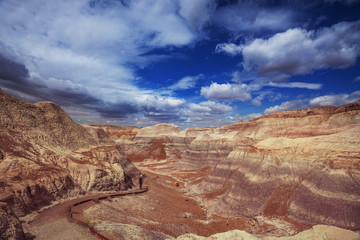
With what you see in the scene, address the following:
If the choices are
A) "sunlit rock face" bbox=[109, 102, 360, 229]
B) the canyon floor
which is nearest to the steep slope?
"sunlit rock face" bbox=[109, 102, 360, 229]

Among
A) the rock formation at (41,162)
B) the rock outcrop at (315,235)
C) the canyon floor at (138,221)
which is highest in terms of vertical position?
the rock formation at (41,162)

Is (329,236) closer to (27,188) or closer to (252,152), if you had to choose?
(252,152)

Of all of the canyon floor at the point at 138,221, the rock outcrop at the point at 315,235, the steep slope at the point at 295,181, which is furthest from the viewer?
the steep slope at the point at 295,181

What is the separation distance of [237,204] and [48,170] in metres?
18.1

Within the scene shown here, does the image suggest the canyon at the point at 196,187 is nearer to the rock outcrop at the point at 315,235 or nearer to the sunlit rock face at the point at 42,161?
the sunlit rock face at the point at 42,161

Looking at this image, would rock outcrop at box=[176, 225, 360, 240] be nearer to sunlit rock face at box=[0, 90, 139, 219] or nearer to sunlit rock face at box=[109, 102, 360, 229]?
sunlit rock face at box=[109, 102, 360, 229]

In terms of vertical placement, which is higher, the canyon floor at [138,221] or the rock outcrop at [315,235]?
the rock outcrop at [315,235]

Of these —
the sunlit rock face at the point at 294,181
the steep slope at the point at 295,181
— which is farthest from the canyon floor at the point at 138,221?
the steep slope at the point at 295,181

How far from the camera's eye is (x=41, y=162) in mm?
17312

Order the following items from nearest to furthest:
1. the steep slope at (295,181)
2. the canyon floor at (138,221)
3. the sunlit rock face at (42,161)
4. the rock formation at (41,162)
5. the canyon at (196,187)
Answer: the canyon floor at (138,221), the rock formation at (41,162), the canyon at (196,187), the sunlit rock face at (42,161), the steep slope at (295,181)

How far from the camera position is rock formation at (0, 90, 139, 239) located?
13.0 meters

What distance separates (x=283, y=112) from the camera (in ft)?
169

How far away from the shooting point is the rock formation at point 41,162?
42.7 feet

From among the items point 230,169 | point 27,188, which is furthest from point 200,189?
point 27,188
